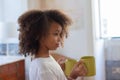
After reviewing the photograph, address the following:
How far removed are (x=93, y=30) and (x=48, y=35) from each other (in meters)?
1.09

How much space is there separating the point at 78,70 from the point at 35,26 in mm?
308

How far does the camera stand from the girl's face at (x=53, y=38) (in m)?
1.07

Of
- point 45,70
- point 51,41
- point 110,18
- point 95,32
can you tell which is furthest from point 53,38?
point 110,18

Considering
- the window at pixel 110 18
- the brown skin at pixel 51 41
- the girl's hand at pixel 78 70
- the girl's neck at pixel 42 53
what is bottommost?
the girl's hand at pixel 78 70

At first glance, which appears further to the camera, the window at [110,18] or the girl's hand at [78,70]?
the window at [110,18]

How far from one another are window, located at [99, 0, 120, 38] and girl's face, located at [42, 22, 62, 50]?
3.89 feet

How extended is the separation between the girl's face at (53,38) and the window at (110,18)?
1187mm

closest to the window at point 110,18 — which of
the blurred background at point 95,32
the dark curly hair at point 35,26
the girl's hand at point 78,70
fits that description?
the blurred background at point 95,32

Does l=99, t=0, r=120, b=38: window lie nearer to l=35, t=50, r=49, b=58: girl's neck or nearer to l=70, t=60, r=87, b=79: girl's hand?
l=70, t=60, r=87, b=79: girl's hand

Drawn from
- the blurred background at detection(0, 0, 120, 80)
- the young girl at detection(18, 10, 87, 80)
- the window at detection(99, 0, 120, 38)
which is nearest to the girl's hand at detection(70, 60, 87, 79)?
the young girl at detection(18, 10, 87, 80)

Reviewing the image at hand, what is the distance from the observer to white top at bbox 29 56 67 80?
103 centimetres

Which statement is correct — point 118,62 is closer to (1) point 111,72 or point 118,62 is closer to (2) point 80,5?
(1) point 111,72

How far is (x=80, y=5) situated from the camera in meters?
2.12

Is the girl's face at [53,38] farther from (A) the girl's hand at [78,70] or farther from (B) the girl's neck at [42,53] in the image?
(A) the girl's hand at [78,70]
